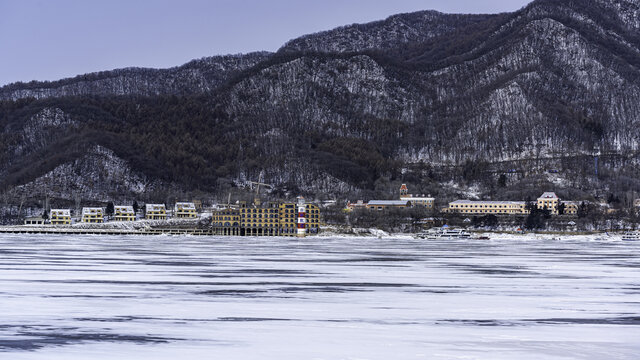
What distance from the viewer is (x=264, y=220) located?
7003 inches

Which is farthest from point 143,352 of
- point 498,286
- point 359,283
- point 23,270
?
point 23,270

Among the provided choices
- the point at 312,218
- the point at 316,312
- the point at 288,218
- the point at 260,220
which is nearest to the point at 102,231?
the point at 260,220

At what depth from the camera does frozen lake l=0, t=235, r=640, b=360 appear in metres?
28.2

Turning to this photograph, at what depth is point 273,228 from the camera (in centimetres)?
17550

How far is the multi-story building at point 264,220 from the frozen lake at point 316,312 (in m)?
110

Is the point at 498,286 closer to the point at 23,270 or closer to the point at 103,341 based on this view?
the point at 103,341

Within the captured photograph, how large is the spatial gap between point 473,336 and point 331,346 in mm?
5718

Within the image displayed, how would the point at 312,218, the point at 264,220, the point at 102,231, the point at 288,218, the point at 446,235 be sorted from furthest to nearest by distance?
the point at 264,220 → the point at 288,218 → the point at 312,218 → the point at 102,231 → the point at 446,235

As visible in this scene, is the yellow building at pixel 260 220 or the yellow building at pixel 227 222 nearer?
the yellow building at pixel 227 222

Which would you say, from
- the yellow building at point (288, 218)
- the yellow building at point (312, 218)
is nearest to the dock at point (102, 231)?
the yellow building at point (288, 218)

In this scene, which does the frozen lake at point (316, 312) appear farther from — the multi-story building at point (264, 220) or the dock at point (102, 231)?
the multi-story building at point (264, 220)

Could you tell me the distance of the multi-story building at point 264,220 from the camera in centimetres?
17225

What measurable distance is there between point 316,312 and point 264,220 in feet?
465

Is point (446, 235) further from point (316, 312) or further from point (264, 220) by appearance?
point (316, 312)
